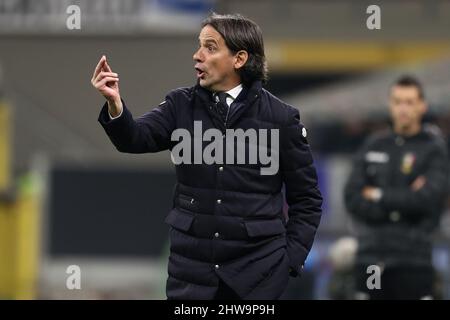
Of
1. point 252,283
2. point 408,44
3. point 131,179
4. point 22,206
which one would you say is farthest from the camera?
point 408,44

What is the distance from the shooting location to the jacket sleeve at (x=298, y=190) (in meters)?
6.02

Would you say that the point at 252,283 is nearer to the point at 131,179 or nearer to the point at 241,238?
the point at 241,238

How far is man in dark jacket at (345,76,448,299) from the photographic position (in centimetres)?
827

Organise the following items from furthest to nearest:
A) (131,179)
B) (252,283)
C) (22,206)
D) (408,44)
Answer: (408,44) < (131,179) < (22,206) < (252,283)

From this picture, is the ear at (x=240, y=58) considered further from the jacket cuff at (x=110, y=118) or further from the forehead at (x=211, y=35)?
the jacket cuff at (x=110, y=118)

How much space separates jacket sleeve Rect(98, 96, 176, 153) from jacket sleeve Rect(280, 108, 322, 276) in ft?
1.74

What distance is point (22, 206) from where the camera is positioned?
1659 centimetres

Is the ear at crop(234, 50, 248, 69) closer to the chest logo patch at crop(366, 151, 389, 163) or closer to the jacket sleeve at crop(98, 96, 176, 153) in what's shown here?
the jacket sleeve at crop(98, 96, 176, 153)

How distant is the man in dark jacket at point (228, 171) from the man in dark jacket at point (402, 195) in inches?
89.8

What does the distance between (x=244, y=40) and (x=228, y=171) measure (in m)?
0.60

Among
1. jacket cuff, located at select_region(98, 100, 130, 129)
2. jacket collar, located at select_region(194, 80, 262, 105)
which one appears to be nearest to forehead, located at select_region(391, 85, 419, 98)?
jacket collar, located at select_region(194, 80, 262, 105)

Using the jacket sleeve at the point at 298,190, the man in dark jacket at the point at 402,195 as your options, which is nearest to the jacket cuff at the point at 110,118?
the jacket sleeve at the point at 298,190
